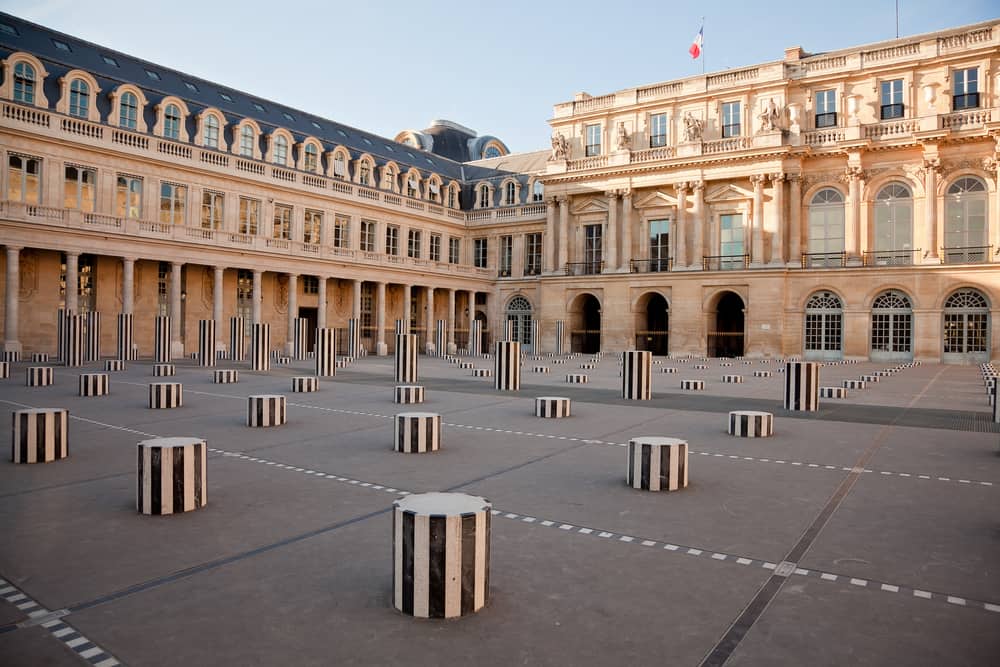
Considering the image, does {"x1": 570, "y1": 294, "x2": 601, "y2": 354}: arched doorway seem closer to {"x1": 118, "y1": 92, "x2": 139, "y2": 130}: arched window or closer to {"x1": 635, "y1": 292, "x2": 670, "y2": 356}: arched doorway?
{"x1": 635, "y1": 292, "x2": 670, "y2": 356}: arched doorway

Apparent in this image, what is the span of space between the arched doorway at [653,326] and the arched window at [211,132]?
96.4ft

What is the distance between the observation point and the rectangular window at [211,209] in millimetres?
36906

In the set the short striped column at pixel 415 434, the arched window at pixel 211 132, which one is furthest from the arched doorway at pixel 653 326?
the short striped column at pixel 415 434

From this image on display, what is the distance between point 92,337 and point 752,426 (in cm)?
2984

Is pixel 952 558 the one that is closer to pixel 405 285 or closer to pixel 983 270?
pixel 983 270

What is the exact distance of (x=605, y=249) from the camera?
4881 cm

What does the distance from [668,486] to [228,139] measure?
38901 millimetres

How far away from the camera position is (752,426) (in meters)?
11.1

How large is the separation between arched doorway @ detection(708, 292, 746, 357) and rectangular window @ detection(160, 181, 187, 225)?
33.7 m

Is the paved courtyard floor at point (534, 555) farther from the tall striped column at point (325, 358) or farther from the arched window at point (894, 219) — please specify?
the arched window at point (894, 219)

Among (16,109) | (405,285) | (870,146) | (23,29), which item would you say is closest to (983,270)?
(870,146)

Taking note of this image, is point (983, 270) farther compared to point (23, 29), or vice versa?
point (983, 270)

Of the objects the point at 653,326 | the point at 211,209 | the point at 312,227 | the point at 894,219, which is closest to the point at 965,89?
the point at 894,219

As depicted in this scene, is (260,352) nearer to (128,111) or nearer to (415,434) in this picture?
(128,111)
